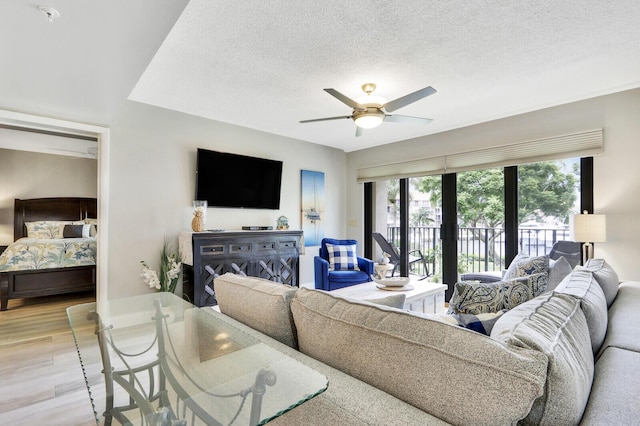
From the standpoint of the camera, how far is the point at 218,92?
3232mm

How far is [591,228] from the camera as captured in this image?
114 inches

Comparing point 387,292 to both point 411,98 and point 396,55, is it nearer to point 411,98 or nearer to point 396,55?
point 411,98

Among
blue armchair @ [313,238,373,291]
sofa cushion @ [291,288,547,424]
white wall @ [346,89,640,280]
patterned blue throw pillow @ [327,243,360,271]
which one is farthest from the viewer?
patterned blue throw pillow @ [327,243,360,271]

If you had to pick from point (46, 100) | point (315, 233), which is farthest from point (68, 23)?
point (315, 233)

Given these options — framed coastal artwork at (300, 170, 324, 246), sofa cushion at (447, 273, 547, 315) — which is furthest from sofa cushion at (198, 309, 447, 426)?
framed coastal artwork at (300, 170, 324, 246)

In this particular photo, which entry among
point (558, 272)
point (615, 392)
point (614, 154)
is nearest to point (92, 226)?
point (558, 272)

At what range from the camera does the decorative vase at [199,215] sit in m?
3.73

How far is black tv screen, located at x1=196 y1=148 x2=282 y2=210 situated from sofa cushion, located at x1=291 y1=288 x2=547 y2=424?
3.38 m

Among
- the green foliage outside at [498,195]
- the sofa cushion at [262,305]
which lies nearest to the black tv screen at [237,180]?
the green foliage outside at [498,195]

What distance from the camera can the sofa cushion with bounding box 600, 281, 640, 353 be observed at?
1203mm

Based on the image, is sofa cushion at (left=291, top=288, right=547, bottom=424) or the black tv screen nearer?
sofa cushion at (left=291, top=288, right=547, bottom=424)

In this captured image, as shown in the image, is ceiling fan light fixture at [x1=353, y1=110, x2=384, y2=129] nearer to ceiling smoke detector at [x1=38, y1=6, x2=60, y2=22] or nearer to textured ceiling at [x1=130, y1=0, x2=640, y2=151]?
textured ceiling at [x1=130, y1=0, x2=640, y2=151]

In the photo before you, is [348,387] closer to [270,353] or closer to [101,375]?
[270,353]

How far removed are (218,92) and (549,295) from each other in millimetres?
3204
